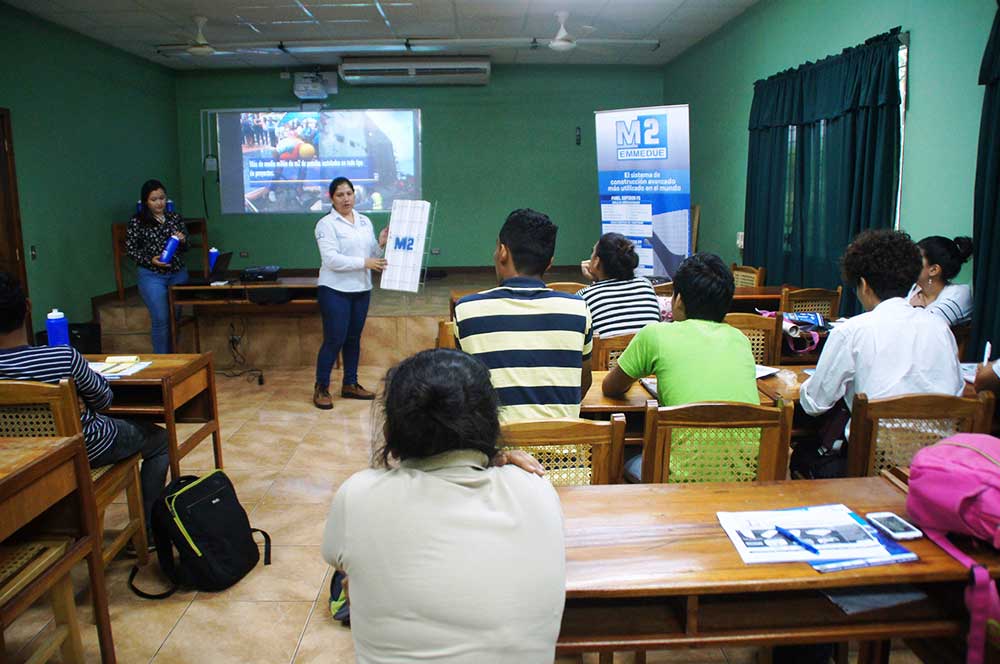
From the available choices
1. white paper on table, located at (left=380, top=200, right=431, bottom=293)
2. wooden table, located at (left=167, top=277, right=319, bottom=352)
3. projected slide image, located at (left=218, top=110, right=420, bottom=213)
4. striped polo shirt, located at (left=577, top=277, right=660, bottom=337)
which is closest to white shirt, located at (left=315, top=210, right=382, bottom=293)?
white paper on table, located at (left=380, top=200, right=431, bottom=293)

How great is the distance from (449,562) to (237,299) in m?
5.16

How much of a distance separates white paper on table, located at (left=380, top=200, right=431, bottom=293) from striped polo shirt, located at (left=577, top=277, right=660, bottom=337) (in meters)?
2.00

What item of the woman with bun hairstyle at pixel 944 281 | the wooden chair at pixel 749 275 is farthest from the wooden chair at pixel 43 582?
the wooden chair at pixel 749 275

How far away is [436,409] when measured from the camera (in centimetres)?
109

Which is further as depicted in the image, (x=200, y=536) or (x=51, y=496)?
(x=200, y=536)

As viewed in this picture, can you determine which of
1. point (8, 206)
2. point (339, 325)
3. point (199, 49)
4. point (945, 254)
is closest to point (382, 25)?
point (199, 49)

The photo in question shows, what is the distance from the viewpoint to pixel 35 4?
17.7 feet

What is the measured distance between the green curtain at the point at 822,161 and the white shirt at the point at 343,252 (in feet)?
10.0

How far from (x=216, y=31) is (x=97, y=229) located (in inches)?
83.9

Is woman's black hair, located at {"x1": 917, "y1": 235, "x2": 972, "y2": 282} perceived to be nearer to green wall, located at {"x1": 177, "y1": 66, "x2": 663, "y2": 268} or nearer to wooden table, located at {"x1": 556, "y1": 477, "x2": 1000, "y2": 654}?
wooden table, located at {"x1": 556, "y1": 477, "x2": 1000, "y2": 654}

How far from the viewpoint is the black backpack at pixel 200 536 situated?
244 centimetres

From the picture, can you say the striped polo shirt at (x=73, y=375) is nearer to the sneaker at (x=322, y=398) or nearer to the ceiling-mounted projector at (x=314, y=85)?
the sneaker at (x=322, y=398)

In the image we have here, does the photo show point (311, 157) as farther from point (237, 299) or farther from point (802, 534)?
point (802, 534)

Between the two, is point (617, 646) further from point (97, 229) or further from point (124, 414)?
point (97, 229)
